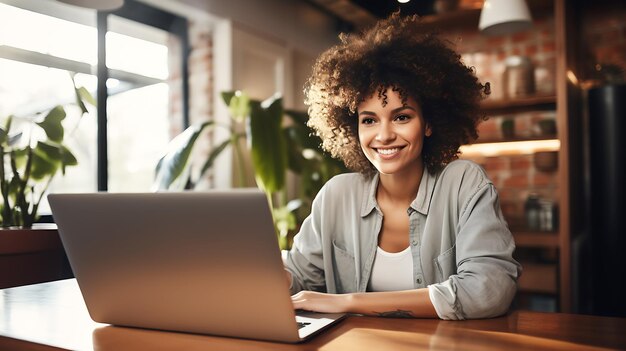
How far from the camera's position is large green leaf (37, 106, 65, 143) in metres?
2.09

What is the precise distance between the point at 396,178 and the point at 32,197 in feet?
4.85

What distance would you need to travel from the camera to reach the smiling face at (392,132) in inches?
55.8

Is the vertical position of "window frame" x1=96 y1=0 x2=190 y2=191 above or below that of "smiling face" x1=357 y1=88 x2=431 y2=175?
above

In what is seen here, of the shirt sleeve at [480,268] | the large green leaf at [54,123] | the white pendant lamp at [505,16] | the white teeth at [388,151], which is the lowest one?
the shirt sleeve at [480,268]

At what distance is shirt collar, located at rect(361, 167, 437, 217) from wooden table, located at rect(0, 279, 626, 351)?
17.8 inches

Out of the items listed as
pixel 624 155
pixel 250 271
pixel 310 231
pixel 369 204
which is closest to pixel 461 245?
pixel 369 204

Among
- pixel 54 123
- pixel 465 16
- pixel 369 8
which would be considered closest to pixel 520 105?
pixel 465 16

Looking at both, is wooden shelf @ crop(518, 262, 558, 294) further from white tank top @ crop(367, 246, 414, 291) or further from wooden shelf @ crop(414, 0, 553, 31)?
white tank top @ crop(367, 246, 414, 291)

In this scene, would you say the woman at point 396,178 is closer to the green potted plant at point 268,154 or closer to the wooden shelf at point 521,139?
the green potted plant at point 268,154

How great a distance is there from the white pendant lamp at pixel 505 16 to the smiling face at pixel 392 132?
1516mm

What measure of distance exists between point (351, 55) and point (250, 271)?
3.10 feet

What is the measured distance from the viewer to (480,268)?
3.69ft

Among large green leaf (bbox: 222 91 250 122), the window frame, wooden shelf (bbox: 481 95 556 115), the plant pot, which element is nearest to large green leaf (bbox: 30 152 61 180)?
the plant pot

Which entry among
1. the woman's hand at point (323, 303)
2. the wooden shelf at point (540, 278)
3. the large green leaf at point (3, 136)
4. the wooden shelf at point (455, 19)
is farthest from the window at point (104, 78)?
the wooden shelf at point (540, 278)
